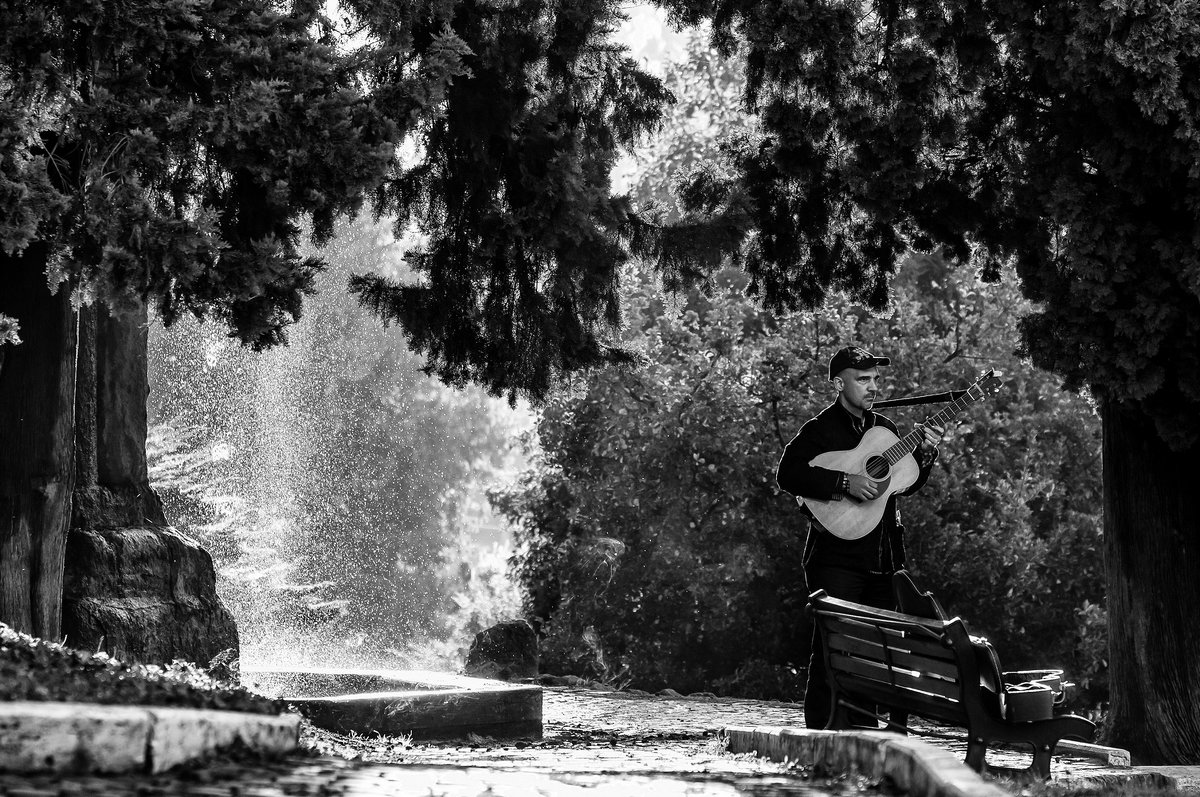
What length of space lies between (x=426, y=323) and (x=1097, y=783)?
5.72 m

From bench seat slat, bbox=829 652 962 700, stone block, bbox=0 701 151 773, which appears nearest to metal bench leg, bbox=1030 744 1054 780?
bench seat slat, bbox=829 652 962 700

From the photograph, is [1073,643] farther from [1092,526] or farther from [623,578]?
[623,578]

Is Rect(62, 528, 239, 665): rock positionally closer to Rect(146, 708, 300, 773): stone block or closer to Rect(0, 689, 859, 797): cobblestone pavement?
Rect(0, 689, 859, 797): cobblestone pavement

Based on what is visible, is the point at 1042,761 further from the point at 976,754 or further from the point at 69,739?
the point at 69,739

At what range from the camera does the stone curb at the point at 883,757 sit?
3581mm

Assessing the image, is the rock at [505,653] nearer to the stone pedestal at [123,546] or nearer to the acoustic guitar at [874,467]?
the stone pedestal at [123,546]

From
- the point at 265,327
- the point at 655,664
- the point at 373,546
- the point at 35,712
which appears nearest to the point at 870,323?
the point at 655,664

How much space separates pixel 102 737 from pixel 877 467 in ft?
15.3

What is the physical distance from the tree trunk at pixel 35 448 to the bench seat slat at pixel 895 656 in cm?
451

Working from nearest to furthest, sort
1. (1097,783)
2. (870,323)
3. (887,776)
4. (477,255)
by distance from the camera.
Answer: (887,776)
(1097,783)
(477,255)
(870,323)

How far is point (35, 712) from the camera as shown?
11.1ft

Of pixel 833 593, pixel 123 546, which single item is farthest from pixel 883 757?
pixel 123 546

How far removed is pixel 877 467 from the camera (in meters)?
7.20

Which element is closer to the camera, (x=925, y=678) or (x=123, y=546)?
(x=925, y=678)
